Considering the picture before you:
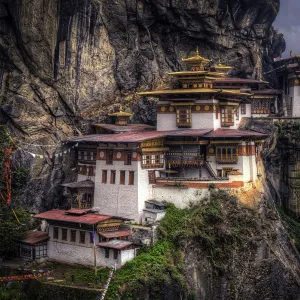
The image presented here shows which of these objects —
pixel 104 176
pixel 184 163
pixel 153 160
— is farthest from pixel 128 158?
pixel 184 163

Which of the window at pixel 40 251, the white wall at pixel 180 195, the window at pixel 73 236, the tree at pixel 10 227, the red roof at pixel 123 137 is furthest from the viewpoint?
the white wall at pixel 180 195

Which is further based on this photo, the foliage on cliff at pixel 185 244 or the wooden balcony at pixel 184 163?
the wooden balcony at pixel 184 163

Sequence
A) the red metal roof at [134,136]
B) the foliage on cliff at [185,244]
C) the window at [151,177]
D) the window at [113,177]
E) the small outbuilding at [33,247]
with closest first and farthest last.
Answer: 1. the foliage on cliff at [185,244]
2. the small outbuilding at [33,247]
3. the red metal roof at [134,136]
4. the window at [113,177]
5. the window at [151,177]

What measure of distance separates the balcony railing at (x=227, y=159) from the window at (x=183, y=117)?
4.42 meters

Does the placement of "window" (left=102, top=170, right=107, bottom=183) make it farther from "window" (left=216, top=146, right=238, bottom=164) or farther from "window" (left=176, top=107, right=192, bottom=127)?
"window" (left=216, top=146, right=238, bottom=164)

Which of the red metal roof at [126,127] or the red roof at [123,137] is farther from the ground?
the red metal roof at [126,127]

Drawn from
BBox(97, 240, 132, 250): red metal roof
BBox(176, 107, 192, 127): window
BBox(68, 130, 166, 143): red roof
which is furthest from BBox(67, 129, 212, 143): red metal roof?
BBox(97, 240, 132, 250): red metal roof

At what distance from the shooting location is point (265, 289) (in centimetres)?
5231

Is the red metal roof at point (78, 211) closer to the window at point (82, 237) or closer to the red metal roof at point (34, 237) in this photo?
the window at point (82, 237)

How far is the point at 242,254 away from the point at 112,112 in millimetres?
19967

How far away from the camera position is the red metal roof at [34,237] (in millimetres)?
52625

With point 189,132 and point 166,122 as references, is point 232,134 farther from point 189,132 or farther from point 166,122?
point 166,122

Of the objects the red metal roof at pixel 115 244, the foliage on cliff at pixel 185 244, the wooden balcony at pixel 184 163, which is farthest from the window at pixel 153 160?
the red metal roof at pixel 115 244

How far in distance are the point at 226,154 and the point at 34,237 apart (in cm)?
1721
